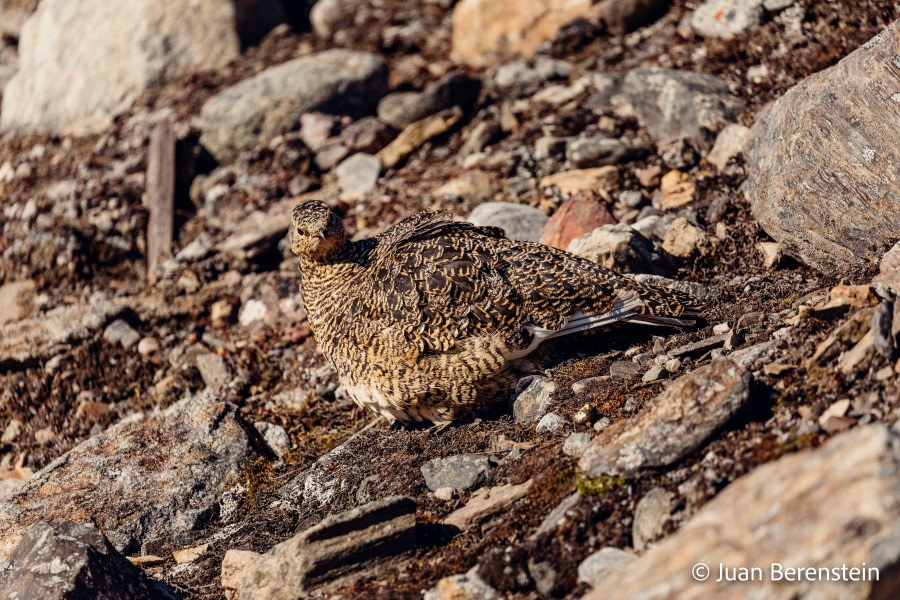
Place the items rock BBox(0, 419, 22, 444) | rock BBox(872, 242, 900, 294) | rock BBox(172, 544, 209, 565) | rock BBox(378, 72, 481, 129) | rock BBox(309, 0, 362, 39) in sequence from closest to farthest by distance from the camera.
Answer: rock BBox(872, 242, 900, 294) → rock BBox(172, 544, 209, 565) → rock BBox(0, 419, 22, 444) → rock BBox(378, 72, 481, 129) → rock BBox(309, 0, 362, 39)

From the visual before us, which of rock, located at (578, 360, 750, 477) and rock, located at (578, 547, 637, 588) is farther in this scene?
rock, located at (578, 360, 750, 477)

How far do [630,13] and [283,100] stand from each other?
196 inches

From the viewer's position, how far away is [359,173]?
12.3 metres

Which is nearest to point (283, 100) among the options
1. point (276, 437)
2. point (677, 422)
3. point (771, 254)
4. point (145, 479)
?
point (276, 437)

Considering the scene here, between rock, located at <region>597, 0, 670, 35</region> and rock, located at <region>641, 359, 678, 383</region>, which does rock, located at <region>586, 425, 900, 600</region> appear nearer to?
rock, located at <region>641, 359, 678, 383</region>

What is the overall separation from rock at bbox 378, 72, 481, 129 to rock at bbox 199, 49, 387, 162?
0.87 m

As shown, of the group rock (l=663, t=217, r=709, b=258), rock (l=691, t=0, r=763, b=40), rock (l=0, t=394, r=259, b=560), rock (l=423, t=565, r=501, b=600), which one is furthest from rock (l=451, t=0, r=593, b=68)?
rock (l=423, t=565, r=501, b=600)

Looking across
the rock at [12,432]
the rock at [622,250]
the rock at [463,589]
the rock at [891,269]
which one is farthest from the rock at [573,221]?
the rock at [12,432]

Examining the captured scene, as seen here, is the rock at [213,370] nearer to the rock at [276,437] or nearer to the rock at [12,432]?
the rock at [276,437]

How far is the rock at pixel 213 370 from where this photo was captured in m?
9.88

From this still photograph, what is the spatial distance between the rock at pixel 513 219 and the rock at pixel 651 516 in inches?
188

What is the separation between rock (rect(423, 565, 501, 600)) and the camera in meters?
4.96

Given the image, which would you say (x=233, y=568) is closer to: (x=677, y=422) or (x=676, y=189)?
(x=677, y=422)

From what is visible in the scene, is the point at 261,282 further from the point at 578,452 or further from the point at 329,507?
the point at 578,452
